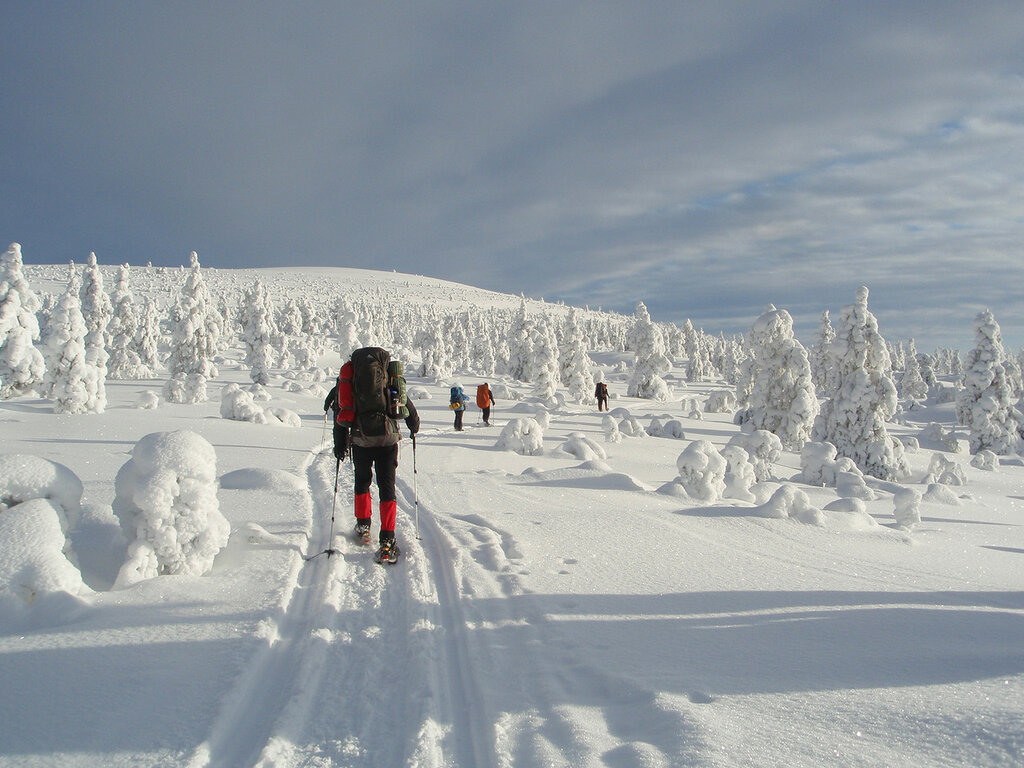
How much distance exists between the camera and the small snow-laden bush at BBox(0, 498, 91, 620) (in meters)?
3.59

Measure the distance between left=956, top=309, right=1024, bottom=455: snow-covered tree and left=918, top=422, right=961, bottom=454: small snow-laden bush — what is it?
4.02 ft

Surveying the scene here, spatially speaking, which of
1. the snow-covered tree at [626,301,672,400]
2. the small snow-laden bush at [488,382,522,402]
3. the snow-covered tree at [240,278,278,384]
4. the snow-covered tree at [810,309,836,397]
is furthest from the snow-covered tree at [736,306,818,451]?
the snow-covered tree at [240,278,278,384]

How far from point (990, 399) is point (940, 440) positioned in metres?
4.13

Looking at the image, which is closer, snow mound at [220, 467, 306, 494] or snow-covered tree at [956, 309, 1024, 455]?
snow mound at [220, 467, 306, 494]

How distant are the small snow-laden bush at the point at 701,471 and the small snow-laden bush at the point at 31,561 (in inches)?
371

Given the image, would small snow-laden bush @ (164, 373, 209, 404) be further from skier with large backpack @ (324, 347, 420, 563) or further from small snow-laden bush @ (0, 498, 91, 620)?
small snow-laden bush @ (0, 498, 91, 620)

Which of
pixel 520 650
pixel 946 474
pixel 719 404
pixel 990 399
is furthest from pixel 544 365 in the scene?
pixel 520 650

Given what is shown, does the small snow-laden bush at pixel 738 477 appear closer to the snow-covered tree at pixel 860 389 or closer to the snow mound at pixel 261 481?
the snow mound at pixel 261 481

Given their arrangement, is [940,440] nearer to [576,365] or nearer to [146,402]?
[576,365]

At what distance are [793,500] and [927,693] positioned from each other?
5.49m

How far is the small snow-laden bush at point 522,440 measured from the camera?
52.6 feet

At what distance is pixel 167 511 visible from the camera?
4438mm

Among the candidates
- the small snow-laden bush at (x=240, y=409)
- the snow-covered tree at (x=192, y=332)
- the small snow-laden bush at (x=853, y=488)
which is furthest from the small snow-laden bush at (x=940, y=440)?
the snow-covered tree at (x=192, y=332)

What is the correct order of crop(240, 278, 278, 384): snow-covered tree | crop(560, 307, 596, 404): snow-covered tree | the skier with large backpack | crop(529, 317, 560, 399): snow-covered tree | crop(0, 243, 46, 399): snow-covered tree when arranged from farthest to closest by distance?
1. crop(560, 307, 596, 404): snow-covered tree
2. crop(529, 317, 560, 399): snow-covered tree
3. crop(240, 278, 278, 384): snow-covered tree
4. crop(0, 243, 46, 399): snow-covered tree
5. the skier with large backpack
